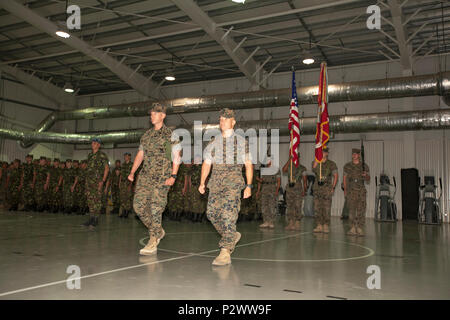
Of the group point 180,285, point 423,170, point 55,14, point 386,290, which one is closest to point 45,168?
point 55,14

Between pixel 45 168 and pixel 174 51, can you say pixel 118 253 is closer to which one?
pixel 45 168

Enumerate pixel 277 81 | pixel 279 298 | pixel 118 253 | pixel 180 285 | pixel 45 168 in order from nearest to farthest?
1. pixel 279 298
2. pixel 180 285
3. pixel 118 253
4. pixel 45 168
5. pixel 277 81

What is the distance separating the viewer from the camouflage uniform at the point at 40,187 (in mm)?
12977

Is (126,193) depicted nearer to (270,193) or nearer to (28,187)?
(28,187)

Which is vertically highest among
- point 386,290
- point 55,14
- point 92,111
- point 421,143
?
point 55,14

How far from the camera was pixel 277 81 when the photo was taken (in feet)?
56.0

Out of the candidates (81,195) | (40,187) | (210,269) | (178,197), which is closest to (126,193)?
(178,197)

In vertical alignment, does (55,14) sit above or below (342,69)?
above

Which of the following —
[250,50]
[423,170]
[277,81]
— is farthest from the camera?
[277,81]

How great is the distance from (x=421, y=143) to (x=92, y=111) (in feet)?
45.5

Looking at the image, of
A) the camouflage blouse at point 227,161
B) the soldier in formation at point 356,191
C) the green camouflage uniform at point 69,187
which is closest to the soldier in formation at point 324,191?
the soldier in formation at point 356,191

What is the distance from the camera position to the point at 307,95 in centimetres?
1305

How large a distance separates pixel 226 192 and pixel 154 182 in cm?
107

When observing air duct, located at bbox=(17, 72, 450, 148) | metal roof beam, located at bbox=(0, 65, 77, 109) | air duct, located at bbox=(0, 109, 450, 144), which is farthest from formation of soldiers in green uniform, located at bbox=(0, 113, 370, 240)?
metal roof beam, located at bbox=(0, 65, 77, 109)
